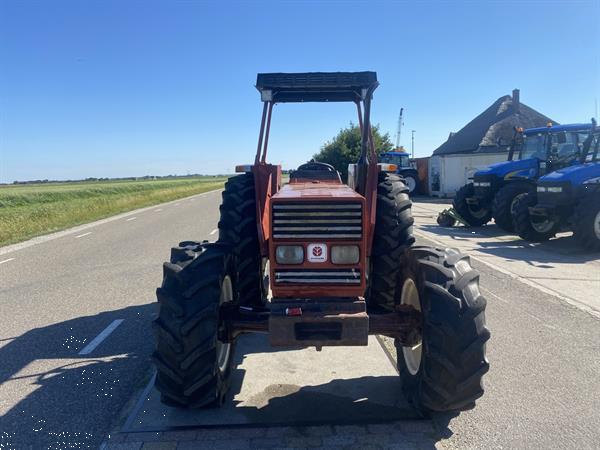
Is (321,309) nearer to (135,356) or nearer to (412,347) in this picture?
(412,347)

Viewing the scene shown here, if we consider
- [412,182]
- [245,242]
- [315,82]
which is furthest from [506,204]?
[412,182]

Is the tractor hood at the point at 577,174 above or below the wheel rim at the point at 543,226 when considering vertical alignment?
above

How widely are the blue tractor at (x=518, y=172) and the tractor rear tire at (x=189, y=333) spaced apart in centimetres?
1130

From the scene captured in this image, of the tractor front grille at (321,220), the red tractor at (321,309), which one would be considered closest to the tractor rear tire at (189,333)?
the red tractor at (321,309)

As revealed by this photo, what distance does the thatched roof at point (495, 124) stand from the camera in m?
31.9

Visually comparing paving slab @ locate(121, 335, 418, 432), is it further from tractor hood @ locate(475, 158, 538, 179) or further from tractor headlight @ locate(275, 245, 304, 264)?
tractor hood @ locate(475, 158, 538, 179)

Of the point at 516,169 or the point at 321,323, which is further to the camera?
the point at 516,169

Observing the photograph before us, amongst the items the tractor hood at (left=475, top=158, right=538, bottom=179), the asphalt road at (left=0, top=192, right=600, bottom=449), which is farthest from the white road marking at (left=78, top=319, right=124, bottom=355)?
the tractor hood at (left=475, top=158, right=538, bottom=179)

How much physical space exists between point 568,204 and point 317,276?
30.0ft

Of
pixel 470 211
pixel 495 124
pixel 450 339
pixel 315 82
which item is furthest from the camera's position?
pixel 495 124

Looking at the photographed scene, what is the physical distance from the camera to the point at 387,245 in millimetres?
4574

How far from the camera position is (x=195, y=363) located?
3377 millimetres

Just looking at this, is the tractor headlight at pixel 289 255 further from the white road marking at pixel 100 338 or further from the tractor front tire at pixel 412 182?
the tractor front tire at pixel 412 182

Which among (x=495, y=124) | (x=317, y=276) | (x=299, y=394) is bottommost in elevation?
(x=299, y=394)
